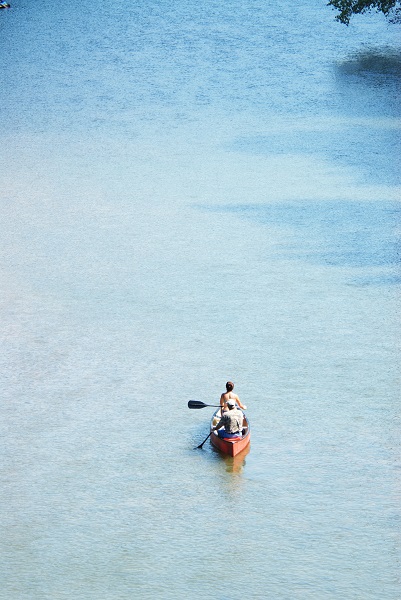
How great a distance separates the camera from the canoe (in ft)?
78.0

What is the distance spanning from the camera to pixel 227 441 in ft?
77.9

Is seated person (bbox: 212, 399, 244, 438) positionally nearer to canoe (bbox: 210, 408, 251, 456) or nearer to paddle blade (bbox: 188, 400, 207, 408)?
canoe (bbox: 210, 408, 251, 456)

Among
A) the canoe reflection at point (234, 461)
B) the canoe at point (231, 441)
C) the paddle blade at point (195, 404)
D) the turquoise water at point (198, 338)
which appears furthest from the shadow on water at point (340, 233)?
the canoe reflection at point (234, 461)

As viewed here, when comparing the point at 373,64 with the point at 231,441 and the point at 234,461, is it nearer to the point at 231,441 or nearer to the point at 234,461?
the point at 234,461

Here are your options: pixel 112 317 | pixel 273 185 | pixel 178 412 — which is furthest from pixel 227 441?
pixel 273 185

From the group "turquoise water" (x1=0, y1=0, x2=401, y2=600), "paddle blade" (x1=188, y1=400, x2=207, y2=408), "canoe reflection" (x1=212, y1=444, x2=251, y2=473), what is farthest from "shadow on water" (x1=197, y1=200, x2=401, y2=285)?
"canoe reflection" (x1=212, y1=444, x2=251, y2=473)

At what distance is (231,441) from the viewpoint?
23.7 m

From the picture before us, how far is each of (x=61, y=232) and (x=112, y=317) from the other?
9229 mm

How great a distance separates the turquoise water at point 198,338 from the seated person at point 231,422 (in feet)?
2.28

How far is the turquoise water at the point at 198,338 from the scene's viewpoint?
70.2 feet

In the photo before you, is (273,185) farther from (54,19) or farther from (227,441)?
(54,19)

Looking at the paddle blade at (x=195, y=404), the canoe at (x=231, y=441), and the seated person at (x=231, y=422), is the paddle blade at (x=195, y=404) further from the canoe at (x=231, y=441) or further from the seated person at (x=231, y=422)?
the seated person at (x=231, y=422)

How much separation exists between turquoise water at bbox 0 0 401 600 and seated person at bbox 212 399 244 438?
2.28 feet

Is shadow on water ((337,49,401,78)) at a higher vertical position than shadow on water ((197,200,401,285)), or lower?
lower
